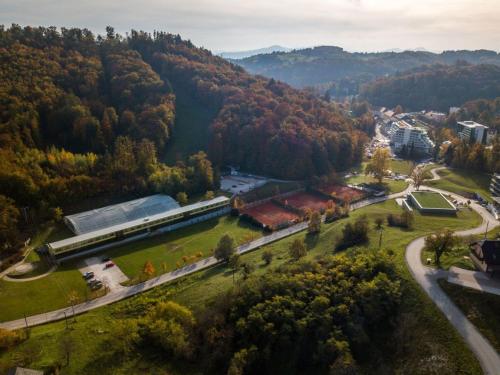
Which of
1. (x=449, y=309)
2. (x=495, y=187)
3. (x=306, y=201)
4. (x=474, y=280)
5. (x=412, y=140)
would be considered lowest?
(x=306, y=201)

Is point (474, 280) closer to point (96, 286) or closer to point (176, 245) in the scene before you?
point (176, 245)

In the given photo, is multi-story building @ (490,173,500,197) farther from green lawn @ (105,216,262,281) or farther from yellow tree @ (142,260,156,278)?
yellow tree @ (142,260,156,278)

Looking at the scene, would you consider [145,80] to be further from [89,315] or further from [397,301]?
[397,301]

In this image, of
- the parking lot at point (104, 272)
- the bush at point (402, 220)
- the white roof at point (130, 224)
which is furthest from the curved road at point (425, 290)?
the white roof at point (130, 224)

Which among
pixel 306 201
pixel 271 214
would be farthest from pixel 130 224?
pixel 306 201

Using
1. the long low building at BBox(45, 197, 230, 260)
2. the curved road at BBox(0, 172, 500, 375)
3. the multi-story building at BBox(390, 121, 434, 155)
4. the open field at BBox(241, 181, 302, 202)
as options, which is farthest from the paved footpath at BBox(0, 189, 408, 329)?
the multi-story building at BBox(390, 121, 434, 155)

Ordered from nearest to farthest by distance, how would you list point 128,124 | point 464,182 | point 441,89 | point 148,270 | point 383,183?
point 148,270
point 464,182
point 383,183
point 128,124
point 441,89

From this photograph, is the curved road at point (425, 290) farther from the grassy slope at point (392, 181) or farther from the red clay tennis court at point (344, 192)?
the grassy slope at point (392, 181)

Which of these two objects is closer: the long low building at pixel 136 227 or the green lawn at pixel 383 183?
the long low building at pixel 136 227
